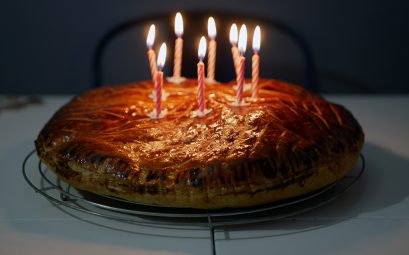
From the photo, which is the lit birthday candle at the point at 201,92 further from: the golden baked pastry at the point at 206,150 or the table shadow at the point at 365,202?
the table shadow at the point at 365,202

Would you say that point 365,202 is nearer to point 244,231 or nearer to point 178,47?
point 244,231

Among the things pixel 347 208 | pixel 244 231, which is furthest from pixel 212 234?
pixel 347 208

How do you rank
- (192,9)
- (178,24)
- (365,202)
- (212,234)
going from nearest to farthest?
(212,234), (365,202), (178,24), (192,9)

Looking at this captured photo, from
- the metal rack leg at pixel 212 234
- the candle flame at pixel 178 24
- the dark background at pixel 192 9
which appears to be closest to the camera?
the metal rack leg at pixel 212 234

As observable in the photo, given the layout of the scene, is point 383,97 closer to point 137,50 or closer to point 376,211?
point 376,211

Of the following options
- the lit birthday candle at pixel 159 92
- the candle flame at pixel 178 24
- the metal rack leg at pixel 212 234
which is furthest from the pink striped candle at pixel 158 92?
the metal rack leg at pixel 212 234

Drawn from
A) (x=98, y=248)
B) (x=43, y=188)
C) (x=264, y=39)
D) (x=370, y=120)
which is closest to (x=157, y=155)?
(x=98, y=248)
